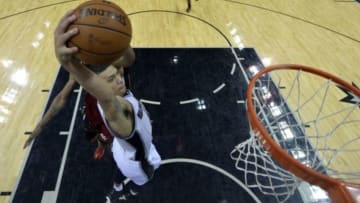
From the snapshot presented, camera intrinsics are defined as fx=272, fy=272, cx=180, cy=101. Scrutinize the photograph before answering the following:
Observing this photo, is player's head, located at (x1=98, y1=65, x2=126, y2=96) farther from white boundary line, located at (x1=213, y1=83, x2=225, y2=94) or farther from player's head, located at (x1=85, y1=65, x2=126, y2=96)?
white boundary line, located at (x1=213, y1=83, x2=225, y2=94)

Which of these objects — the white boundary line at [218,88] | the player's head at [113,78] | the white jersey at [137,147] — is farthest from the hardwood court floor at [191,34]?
the player's head at [113,78]

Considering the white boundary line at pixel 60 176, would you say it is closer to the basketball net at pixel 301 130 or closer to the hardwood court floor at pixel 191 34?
the hardwood court floor at pixel 191 34

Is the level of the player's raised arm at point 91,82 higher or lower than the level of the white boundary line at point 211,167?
higher

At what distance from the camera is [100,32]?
4.14 ft

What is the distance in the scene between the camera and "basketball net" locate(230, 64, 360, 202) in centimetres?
257

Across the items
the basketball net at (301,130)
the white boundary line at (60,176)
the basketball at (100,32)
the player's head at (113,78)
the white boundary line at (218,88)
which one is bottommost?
the basketball net at (301,130)

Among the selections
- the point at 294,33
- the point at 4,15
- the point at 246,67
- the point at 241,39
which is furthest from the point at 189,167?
the point at 4,15

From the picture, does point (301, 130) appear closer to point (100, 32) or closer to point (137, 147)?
point (137, 147)

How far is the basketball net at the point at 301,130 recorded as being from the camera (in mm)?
2568

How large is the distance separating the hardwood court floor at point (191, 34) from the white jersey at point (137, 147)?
5.00ft

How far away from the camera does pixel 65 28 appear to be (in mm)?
1054

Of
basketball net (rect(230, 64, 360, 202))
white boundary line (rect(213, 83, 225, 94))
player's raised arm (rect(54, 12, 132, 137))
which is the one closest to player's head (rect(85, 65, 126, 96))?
player's raised arm (rect(54, 12, 132, 137))

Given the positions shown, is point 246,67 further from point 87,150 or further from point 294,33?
point 87,150

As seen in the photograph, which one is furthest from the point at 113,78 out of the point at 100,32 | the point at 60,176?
the point at 60,176
